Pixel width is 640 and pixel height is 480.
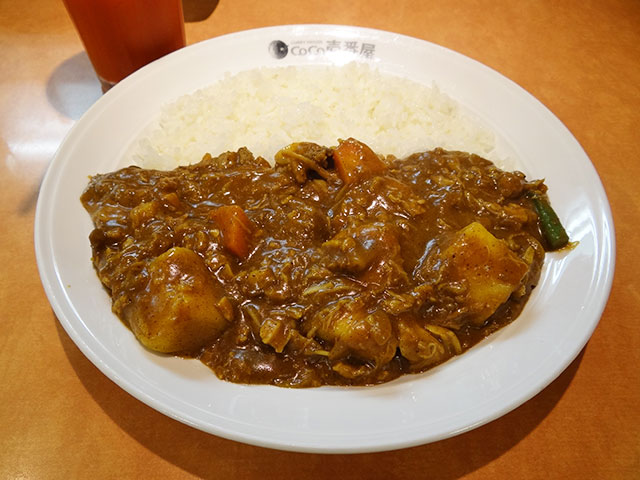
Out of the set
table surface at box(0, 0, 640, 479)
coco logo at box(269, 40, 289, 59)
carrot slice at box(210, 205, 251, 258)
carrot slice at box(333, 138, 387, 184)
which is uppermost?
coco logo at box(269, 40, 289, 59)

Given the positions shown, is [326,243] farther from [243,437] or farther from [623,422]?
[623,422]

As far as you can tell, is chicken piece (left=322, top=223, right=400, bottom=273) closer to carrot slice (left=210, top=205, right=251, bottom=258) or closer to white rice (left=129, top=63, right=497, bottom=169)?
carrot slice (left=210, top=205, right=251, bottom=258)

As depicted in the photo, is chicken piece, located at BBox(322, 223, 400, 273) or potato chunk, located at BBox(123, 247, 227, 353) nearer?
potato chunk, located at BBox(123, 247, 227, 353)

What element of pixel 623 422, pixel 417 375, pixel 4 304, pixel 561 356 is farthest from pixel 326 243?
pixel 4 304

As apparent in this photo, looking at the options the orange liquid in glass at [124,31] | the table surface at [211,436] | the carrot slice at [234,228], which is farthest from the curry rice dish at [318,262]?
the orange liquid in glass at [124,31]

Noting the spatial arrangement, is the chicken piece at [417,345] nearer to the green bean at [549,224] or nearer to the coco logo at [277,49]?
the green bean at [549,224]

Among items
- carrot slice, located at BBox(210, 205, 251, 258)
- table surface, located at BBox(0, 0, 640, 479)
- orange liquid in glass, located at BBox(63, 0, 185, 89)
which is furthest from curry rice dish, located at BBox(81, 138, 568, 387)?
orange liquid in glass, located at BBox(63, 0, 185, 89)
